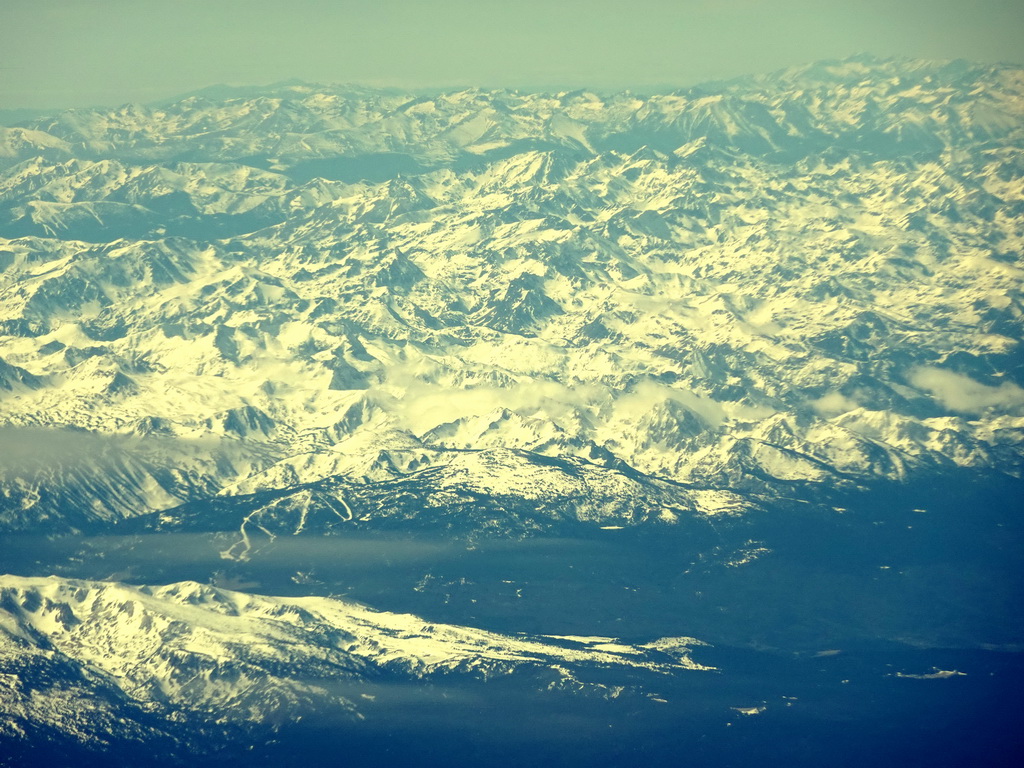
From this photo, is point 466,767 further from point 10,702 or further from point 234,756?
point 10,702

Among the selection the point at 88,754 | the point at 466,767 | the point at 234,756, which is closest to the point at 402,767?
the point at 466,767

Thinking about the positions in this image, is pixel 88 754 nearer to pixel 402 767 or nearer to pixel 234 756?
pixel 234 756

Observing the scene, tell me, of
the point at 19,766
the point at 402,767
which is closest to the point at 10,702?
the point at 19,766

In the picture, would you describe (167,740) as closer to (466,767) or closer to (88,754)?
(88,754)

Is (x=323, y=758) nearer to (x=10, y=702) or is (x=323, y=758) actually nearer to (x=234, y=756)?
(x=234, y=756)

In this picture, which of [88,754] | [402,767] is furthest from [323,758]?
[88,754]
